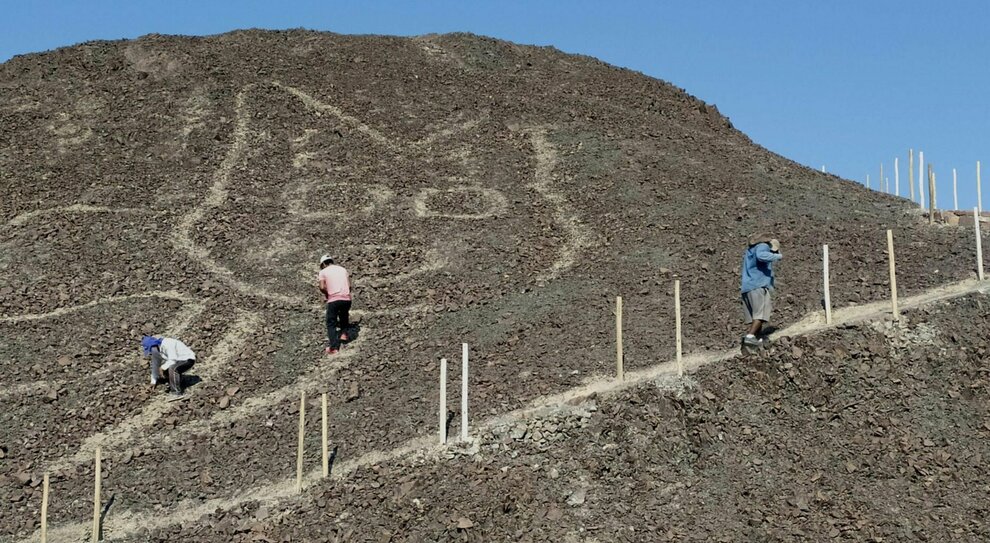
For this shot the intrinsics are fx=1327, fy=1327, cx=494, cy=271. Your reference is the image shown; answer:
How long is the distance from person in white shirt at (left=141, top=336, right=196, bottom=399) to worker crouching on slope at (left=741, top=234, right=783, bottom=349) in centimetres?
955

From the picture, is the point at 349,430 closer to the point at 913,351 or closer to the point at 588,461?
the point at 588,461

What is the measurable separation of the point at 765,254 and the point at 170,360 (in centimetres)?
1020

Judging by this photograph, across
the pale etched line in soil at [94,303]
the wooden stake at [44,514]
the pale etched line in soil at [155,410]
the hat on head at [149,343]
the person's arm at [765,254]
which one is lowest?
the wooden stake at [44,514]

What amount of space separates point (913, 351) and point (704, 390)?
3682 millimetres

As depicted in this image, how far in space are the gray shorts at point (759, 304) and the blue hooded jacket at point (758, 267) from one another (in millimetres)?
85

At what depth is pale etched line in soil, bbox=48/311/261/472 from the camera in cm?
2127

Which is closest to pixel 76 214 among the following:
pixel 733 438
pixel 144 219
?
pixel 144 219

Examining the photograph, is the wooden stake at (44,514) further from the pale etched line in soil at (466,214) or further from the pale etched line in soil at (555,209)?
the pale etched line in soil at (466,214)

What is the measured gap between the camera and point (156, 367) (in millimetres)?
23219

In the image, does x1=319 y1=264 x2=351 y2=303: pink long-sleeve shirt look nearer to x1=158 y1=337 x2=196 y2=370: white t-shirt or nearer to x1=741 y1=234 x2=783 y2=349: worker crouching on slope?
x1=158 y1=337 x2=196 y2=370: white t-shirt

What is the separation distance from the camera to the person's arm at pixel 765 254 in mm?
20828

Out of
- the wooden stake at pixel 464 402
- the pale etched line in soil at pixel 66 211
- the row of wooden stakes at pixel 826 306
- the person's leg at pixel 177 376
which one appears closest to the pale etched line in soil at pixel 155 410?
the person's leg at pixel 177 376

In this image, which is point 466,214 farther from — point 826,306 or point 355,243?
point 826,306

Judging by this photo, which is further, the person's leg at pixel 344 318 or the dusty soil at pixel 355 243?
the person's leg at pixel 344 318
